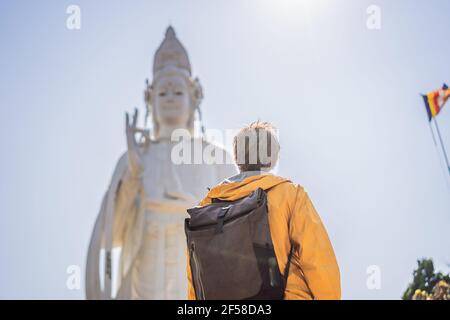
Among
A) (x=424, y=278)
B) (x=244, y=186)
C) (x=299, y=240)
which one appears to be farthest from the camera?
(x=424, y=278)

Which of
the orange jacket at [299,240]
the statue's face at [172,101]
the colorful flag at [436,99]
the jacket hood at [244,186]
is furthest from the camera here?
the statue's face at [172,101]

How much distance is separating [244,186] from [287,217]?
193mm

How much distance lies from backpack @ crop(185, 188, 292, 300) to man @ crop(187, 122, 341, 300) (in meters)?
0.04

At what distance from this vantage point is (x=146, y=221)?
12148mm

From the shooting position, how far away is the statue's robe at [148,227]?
11711 millimetres

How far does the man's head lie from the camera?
2641 millimetres

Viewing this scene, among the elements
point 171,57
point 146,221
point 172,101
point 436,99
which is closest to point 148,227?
point 146,221

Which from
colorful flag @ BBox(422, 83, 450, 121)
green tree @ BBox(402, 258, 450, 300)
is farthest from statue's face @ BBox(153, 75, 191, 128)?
green tree @ BBox(402, 258, 450, 300)

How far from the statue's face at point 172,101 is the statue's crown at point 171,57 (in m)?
0.40

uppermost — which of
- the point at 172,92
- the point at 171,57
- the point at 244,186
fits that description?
the point at 171,57

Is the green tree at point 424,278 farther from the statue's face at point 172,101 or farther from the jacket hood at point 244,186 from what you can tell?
the jacket hood at point 244,186

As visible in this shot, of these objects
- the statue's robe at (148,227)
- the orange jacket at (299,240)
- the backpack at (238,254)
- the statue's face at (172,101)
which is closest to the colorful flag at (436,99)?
the statue's robe at (148,227)

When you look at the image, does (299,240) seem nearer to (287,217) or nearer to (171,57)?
(287,217)
